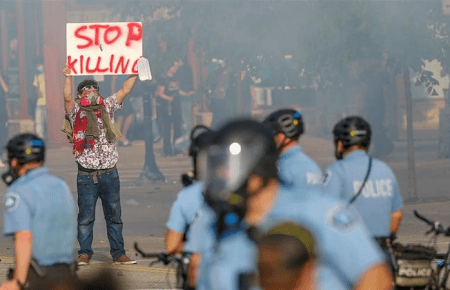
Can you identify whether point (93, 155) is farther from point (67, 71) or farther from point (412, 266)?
point (412, 266)

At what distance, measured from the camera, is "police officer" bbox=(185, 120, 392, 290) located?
411 cm

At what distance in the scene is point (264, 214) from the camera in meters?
4.14

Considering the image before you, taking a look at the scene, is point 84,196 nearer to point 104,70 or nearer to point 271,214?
point 104,70

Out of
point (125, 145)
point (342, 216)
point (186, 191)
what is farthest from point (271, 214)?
point (125, 145)

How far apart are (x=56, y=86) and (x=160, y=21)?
1089cm

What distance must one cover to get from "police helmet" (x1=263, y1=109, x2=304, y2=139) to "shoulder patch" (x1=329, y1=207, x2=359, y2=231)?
3829 mm

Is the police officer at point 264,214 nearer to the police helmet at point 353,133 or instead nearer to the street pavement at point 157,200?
the street pavement at point 157,200

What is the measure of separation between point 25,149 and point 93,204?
5287 mm

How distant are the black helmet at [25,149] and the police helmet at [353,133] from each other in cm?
182

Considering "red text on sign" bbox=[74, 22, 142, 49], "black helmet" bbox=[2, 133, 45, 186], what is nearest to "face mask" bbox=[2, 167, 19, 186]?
"black helmet" bbox=[2, 133, 45, 186]

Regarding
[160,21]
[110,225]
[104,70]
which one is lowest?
[110,225]

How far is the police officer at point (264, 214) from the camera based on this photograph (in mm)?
4105

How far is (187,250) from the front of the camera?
6.39m

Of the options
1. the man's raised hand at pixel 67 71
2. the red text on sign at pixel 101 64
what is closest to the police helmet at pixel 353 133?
the man's raised hand at pixel 67 71
